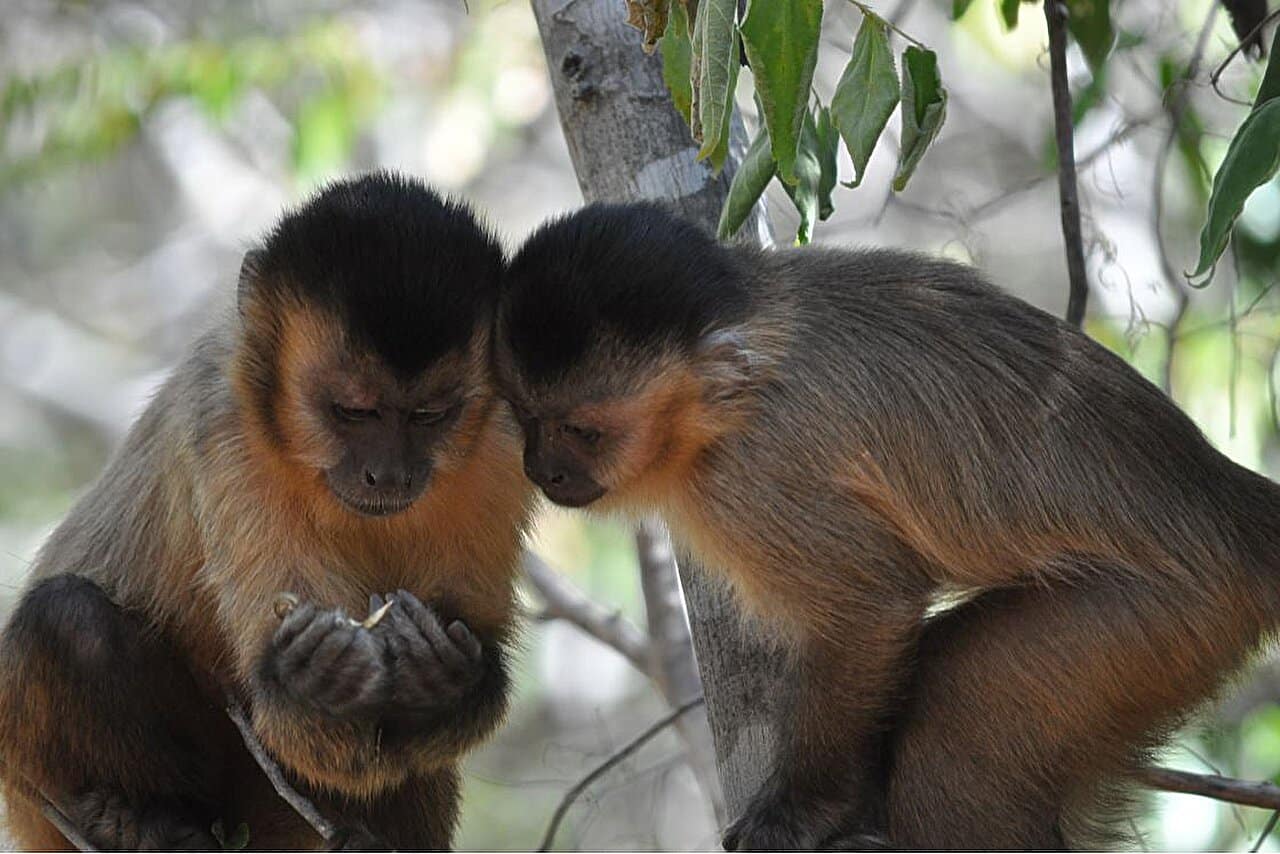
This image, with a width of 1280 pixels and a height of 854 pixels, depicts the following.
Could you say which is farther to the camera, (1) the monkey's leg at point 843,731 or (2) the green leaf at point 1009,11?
(2) the green leaf at point 1009,11

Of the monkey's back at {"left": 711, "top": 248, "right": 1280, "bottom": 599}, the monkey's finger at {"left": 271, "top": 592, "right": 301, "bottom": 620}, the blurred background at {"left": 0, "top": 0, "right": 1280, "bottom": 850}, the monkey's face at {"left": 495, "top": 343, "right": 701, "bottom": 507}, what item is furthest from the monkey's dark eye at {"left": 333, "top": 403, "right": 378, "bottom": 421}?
the blurred background at {"left": 0, "top": 0, "right": 1280, "bottom": 850}

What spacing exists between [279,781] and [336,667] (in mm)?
263

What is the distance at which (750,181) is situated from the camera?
3557mm

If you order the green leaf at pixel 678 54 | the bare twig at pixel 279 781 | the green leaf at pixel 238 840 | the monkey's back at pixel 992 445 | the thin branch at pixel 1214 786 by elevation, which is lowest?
the green leaf at pixel 238 840

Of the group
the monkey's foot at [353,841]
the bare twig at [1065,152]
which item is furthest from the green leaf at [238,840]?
the bare twig at [1065,152]

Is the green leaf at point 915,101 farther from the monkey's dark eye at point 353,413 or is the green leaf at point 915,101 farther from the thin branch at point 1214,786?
the thin branch at point 1214,786

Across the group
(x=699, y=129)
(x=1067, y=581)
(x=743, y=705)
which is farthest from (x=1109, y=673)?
(x=699, y=129)

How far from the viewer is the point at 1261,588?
375cm

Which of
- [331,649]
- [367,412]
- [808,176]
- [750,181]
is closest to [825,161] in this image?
[808,176]

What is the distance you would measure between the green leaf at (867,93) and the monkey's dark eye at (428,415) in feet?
3.68

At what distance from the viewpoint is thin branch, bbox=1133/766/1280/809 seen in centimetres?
364

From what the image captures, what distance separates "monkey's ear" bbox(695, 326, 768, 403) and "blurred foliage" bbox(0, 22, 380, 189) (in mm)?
5181

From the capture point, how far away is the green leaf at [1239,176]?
3.06m

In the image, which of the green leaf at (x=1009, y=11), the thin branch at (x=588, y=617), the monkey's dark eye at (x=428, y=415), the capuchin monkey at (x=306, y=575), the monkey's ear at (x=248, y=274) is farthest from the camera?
the thin branch at (x=588, y=617)
